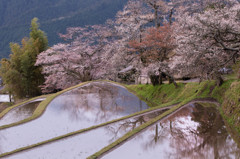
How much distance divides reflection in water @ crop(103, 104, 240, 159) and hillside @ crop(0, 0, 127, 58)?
6443 cm

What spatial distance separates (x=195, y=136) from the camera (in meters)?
6.65

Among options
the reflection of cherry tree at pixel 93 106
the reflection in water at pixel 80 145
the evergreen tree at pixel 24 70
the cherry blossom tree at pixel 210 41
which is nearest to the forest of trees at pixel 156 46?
the cherry blossom tree at pixel 210 41

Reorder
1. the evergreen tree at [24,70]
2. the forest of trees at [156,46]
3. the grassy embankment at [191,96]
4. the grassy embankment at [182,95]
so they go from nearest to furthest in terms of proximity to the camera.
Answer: the grassy embankment at [191,96] → the grassy embankment at [182,95] → the forest of trees at [156,46] → the evergreen tree at [24,70]

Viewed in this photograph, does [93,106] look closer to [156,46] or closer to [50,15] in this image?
[156,46]

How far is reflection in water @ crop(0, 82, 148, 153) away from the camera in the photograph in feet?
24.6

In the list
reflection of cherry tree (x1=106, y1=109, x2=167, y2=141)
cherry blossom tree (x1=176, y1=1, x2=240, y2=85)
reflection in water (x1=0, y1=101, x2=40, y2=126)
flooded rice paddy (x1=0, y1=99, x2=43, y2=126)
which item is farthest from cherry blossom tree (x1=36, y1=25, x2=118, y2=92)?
reflection of cherry tree (x1=106, y1=109, x2=167, y2=141)

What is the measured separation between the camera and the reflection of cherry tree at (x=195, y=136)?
18.1 feet

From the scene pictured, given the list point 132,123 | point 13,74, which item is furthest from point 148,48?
point 13,74

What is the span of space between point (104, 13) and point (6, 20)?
1676 inches

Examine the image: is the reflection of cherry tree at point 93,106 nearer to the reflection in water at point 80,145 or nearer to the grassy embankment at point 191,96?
the reflection in water at point 80,145

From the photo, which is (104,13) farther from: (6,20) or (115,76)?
(115,76)

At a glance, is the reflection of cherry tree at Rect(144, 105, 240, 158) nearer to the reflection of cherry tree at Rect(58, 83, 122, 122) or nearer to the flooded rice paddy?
the reflection of cherry tree at Rect(58, 83, 122, 122)

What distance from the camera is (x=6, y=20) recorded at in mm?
92000

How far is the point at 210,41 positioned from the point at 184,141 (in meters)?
4.96
